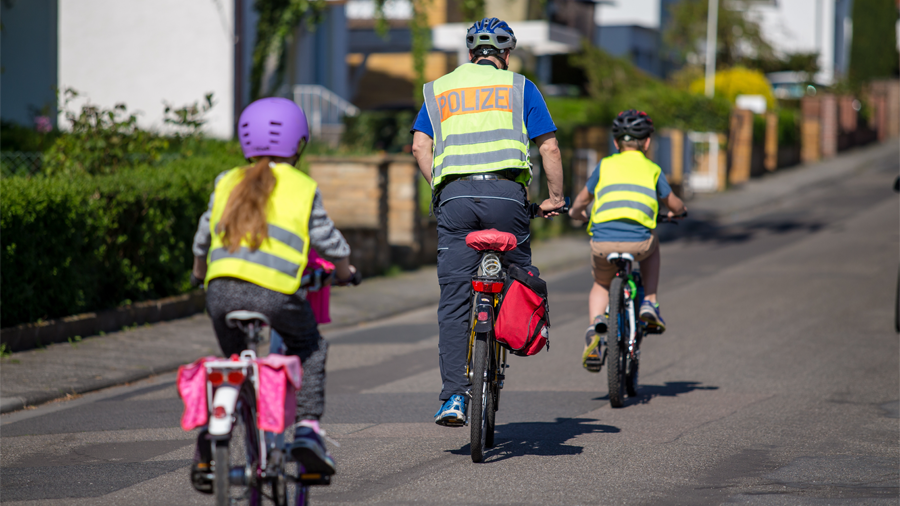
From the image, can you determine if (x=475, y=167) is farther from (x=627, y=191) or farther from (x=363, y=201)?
(x=363, y=201)

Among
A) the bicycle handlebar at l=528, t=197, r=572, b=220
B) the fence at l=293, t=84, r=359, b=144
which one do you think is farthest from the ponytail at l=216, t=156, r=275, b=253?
the fence at l=293, t=84, r=359, b=144

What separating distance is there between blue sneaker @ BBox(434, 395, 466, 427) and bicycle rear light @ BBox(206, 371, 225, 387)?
153 cm

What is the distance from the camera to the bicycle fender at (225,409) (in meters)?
3.39

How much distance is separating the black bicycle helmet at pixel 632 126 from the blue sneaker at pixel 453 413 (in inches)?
105

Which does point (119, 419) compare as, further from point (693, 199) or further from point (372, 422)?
point (693, 199)

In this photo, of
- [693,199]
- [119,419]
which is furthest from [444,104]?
[693,199]

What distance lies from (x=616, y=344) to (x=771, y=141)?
92.8 feet

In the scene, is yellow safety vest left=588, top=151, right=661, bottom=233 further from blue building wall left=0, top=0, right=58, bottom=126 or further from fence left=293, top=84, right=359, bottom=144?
fence left=293, top=84, right=359, bottom=144

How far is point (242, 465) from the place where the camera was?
358cm

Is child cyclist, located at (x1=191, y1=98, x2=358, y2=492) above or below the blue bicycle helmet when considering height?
below

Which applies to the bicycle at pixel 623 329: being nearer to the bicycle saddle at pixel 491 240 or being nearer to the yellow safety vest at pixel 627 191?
the yellow safety vest at pixel 627 191

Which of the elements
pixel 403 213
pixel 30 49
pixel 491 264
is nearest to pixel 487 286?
pixel 491 264

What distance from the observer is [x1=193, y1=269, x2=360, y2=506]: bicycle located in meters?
3.42

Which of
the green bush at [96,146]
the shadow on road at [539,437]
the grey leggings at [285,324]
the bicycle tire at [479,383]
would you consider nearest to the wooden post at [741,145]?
the green bush at [96,146]
